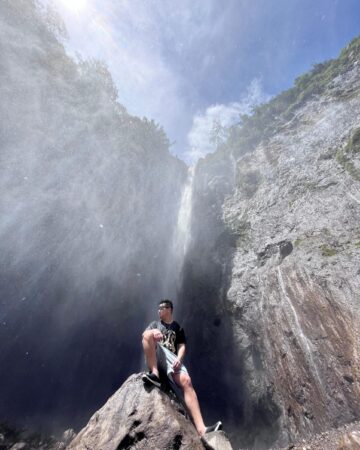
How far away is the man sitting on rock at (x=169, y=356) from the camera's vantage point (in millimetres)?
3586

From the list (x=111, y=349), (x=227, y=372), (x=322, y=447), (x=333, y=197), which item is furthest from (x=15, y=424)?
(x=333, y=197)

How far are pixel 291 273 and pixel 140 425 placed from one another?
26.0 ft

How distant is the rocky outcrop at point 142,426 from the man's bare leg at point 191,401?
0.09 m

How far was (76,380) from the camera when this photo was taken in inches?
609

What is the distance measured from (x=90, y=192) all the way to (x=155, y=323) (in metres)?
14.6

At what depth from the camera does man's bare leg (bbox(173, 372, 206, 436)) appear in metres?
3.44

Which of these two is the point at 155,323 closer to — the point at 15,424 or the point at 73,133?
the point at 15,424

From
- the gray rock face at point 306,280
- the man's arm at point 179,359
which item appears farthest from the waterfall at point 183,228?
the man's arm at point 179,359

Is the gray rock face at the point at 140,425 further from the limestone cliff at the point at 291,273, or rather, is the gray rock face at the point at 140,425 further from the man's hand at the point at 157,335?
the limestone cliff at the point at 291,273

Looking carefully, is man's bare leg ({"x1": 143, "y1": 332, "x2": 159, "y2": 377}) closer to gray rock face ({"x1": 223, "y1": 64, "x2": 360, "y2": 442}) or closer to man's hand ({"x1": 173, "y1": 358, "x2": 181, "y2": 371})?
man's hand ({"x1": 173, "y1": 358, "x2": 181, "y2": 371})

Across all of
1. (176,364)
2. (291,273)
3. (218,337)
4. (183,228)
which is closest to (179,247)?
(183,228)

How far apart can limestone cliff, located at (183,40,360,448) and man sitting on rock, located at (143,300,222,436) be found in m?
5.10

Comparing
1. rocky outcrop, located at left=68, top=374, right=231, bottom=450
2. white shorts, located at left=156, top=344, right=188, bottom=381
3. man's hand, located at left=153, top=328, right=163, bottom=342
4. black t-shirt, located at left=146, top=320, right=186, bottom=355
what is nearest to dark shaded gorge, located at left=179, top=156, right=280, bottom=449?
black t-shirt, located at left=146, top=320, right=186, bottom=355

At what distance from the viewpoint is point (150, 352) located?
3877mm
